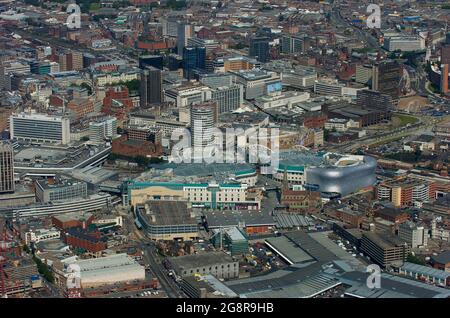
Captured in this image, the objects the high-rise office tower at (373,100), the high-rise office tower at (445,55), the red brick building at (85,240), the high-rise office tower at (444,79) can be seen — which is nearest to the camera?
the red brick building at (85,240)

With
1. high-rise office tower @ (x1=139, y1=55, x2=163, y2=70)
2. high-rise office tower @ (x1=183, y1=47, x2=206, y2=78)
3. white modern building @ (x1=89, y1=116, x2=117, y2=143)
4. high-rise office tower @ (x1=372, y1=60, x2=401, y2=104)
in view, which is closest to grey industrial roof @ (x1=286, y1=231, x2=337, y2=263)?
white modern building @ (x1=89, y1=116, x2=117, y2=143)

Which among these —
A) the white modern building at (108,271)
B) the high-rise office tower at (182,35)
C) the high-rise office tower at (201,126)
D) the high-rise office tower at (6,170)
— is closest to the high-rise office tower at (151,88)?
the high-rise office tower at (201,126)

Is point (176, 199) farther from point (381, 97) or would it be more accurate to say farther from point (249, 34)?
point (249, 34)

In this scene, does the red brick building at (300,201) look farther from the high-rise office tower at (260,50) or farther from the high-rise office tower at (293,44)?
the high-rise office tower at (293,44)

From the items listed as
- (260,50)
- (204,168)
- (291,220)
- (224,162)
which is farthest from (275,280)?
(260,50)

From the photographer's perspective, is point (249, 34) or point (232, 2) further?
point (232, 2)

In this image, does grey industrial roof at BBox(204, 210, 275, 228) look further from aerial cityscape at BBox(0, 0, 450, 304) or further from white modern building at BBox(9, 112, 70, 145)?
white modern building at BBox(9, 112, 70, 145)
